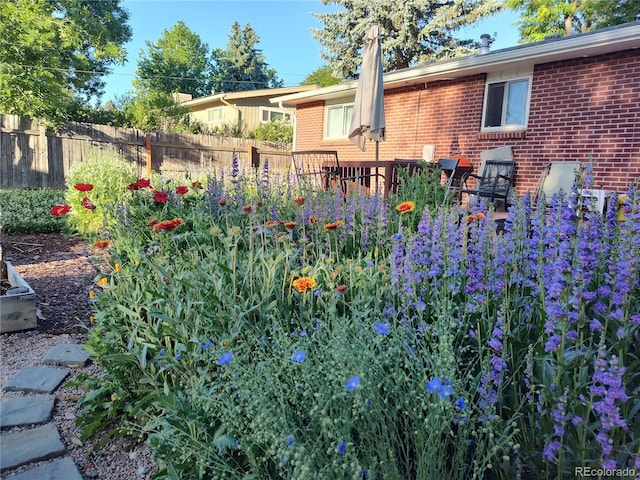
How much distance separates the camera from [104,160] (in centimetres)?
709

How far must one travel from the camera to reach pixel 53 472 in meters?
1.64

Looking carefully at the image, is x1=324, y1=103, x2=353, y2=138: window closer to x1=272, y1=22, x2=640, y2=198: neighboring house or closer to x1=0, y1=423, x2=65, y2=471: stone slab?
x1=272, y1=22, x2=640, y2=198: neighboring house

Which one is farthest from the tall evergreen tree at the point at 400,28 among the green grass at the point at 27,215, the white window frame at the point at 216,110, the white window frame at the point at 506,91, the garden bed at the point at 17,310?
the garden bed at the point at 17,310

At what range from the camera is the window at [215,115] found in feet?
79.1

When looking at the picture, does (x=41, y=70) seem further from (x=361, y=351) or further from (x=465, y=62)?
(x=361, y=351)

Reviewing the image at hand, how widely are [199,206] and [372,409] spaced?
2.63 m

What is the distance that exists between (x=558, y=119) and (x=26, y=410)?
7722 millimetres

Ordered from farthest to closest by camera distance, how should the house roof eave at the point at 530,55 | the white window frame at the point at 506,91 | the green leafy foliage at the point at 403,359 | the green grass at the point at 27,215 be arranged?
the white window frame at the point at 506,91
the green grass at the point at 27,215
the house roof eave at the point at 530,55
the green leafy foliage at the point at 403,359

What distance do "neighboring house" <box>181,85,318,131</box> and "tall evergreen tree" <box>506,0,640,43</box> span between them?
33.1 feet

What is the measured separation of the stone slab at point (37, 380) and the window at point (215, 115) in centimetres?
2306

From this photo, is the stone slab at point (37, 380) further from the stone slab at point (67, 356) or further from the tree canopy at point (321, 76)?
the tree canopy at point (321, 76)

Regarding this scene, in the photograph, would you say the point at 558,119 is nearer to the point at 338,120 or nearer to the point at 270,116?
the point at 338,120

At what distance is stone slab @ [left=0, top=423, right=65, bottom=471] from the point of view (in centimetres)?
171

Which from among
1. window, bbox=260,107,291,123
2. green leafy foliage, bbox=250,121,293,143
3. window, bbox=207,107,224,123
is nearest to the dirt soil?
green leafy foliage, bbox=250,121,293,143
